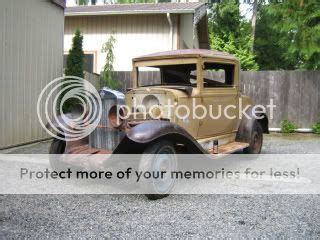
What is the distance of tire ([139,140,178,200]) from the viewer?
475cm

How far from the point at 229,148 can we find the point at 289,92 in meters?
6.79

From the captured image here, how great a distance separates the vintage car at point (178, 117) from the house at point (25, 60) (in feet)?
9.57

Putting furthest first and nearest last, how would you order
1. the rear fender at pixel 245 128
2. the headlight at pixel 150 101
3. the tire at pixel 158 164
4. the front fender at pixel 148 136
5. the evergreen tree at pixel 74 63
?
the evergreen tree at pixel 74 63, the rear fender at pixel 245 128, the headlight at pixel 150 101, the tire at pixel 158 164, the front fender at pixel 148 136

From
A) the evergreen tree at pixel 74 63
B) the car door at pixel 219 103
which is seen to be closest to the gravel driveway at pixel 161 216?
the car door at pixel 219 103

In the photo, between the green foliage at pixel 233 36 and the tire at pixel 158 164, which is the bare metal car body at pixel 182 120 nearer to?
the tire at pixel 158 164

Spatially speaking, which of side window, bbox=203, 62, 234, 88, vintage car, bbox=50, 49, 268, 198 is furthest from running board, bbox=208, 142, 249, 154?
side window, bbox=203, 62, 234, 88

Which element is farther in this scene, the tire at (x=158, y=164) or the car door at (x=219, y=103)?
the car door at (x=219, y=103)

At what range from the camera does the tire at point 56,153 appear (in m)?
5.83

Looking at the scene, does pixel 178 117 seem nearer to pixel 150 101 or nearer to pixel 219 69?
pixel 150 101

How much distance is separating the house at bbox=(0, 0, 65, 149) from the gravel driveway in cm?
388

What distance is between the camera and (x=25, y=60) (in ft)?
28.9

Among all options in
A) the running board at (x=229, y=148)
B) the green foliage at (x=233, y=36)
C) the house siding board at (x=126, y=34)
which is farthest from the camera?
the green foliage at (x=233, y=36)

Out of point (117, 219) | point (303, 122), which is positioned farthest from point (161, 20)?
point (117, 219)

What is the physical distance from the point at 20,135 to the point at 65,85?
2.31 meters
